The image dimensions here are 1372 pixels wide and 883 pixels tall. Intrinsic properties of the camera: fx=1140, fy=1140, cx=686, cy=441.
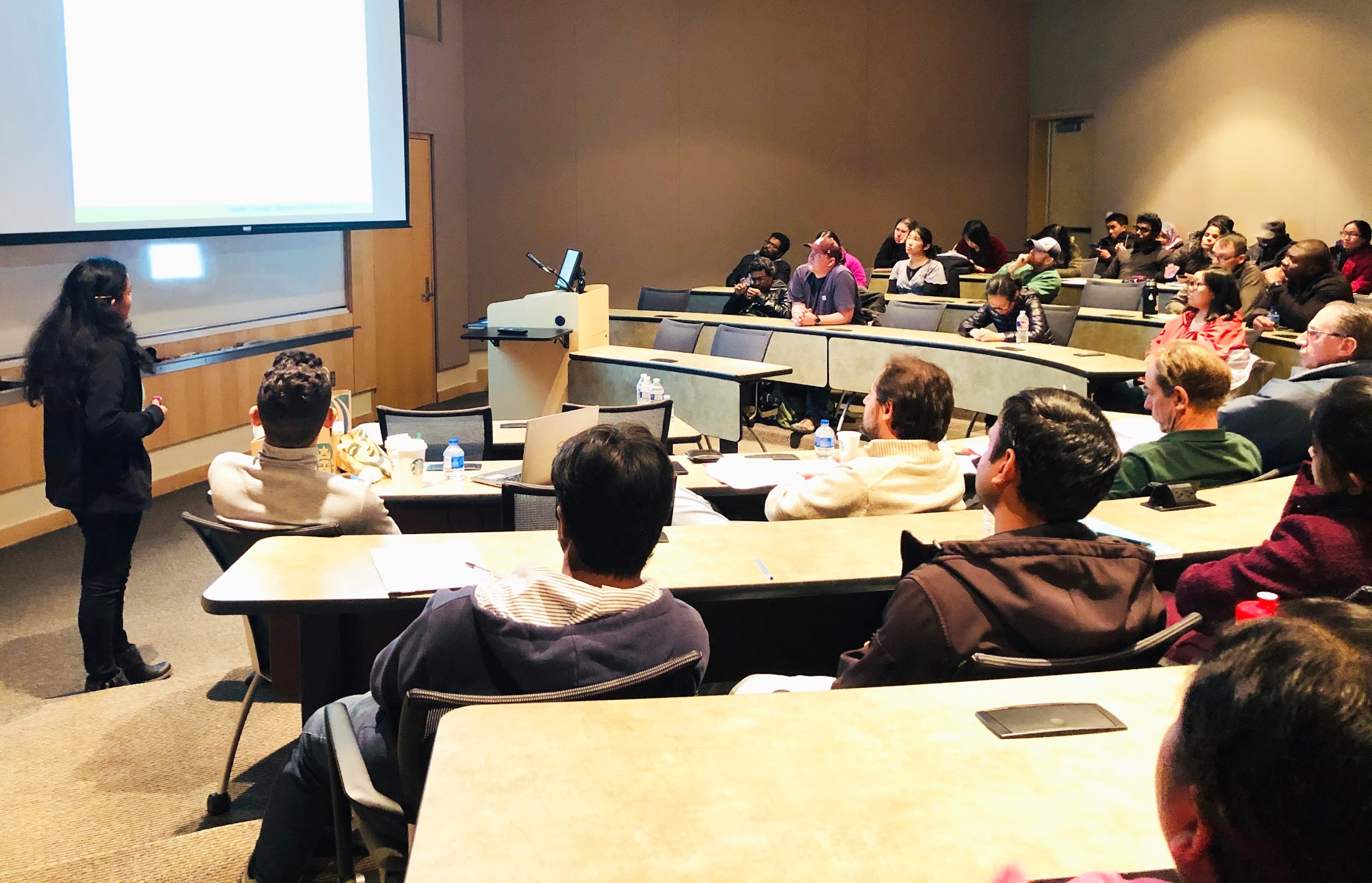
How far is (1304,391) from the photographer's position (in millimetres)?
3760

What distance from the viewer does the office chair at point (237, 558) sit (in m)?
2.75

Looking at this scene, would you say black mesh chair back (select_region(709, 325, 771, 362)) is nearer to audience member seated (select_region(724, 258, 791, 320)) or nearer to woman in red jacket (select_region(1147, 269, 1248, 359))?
audience member seated (select_region(724, 258, 791, 320))

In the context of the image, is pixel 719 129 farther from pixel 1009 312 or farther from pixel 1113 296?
pixel 1009 312

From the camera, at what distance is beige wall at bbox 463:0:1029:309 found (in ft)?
34.2

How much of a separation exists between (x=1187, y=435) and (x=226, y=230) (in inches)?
196

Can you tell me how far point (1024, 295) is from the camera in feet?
23.0

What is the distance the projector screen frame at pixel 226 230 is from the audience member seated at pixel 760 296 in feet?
8.20

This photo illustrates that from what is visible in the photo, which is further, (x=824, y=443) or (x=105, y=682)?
(x=824, y=443)

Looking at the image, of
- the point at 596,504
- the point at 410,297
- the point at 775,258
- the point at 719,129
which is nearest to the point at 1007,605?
the point at 596,504

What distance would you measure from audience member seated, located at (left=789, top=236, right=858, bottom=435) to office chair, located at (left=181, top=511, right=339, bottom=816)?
196 inches

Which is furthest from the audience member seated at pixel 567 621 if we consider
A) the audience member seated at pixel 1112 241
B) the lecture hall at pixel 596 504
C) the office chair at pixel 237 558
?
the audience member seated at pixel 1112 241

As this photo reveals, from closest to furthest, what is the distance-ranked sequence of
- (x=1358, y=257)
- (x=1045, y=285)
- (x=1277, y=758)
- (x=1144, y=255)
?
(x=1277, y=758) < (x=1045, y=285) < (x=1358, y=257) < (x=1144, y=255)

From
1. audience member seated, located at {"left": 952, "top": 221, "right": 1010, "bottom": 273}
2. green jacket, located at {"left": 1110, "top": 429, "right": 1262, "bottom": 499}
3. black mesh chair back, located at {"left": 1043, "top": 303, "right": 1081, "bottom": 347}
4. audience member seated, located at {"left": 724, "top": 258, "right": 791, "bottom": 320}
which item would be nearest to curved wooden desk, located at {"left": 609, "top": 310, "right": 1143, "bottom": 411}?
audience member seated, located at {"left": 724, "top": 258, "right": 791, "bottom": 320}

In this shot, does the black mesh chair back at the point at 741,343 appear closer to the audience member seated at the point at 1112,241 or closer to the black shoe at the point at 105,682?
the black shoe at the point at 105,682
